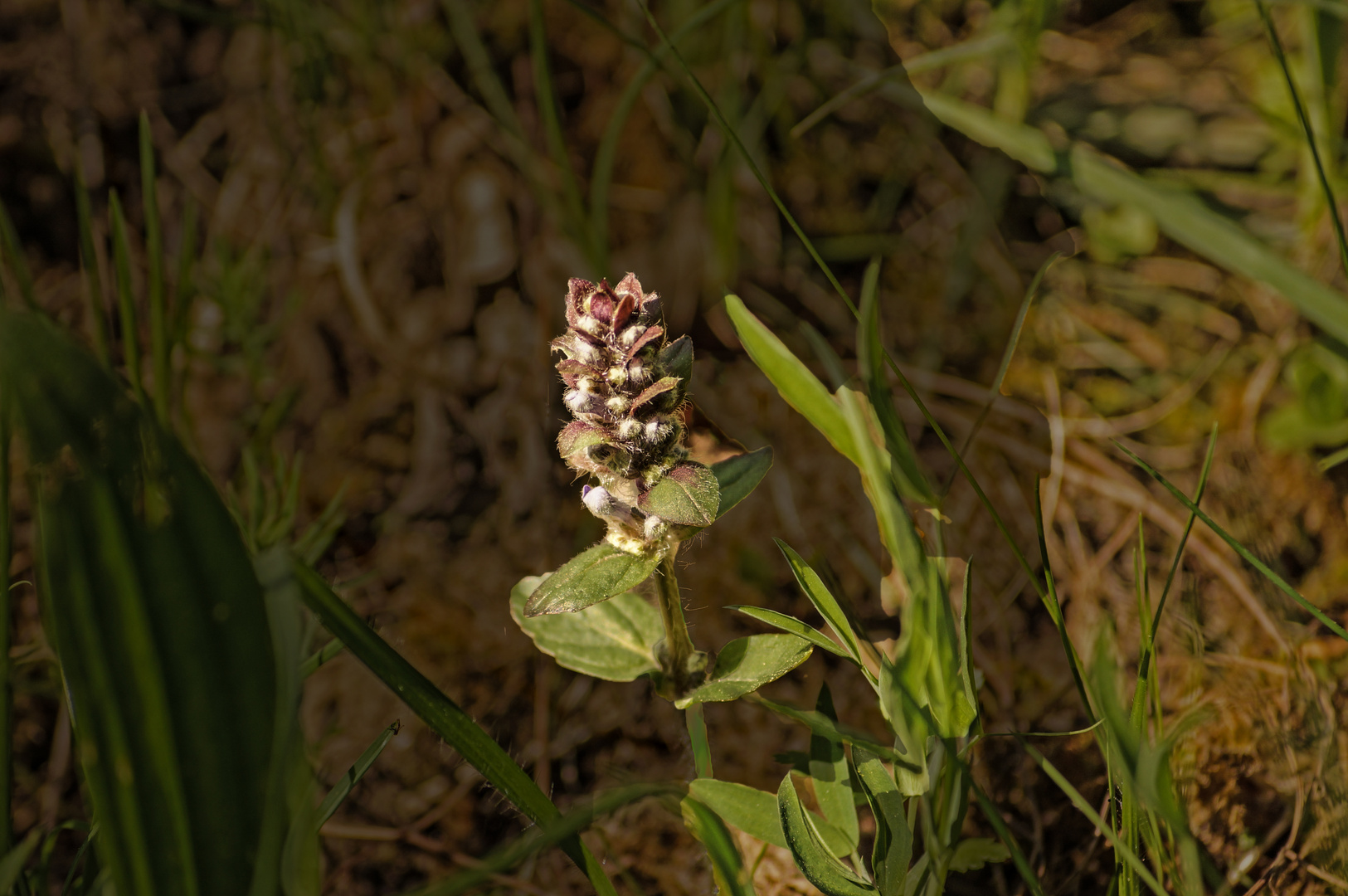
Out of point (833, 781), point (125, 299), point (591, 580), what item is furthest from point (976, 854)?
point (125, 299)

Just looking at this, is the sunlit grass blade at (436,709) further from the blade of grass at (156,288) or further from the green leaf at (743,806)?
the blade of grass at (156,288)

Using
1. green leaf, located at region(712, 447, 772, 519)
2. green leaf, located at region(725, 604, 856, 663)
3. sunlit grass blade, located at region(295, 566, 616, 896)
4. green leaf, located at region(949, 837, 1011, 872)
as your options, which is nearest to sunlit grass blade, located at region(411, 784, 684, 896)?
sunlit grass blade, located at region(295, 566, 616, 896)

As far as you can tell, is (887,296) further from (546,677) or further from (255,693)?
(255,693)

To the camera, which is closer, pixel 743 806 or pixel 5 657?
pixel 5 657

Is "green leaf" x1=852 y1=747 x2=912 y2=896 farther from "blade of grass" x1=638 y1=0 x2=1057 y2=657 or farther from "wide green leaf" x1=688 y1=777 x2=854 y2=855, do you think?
"blade of grass" x1=638 y1=0 x2=1057 y2=657

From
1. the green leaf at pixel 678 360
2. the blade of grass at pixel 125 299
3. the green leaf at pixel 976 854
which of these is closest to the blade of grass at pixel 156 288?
the blade of grass at pixel 125 299

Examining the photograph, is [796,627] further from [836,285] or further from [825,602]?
[836,285]

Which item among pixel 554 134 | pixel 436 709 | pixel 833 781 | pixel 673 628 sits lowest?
pixel 833 781
